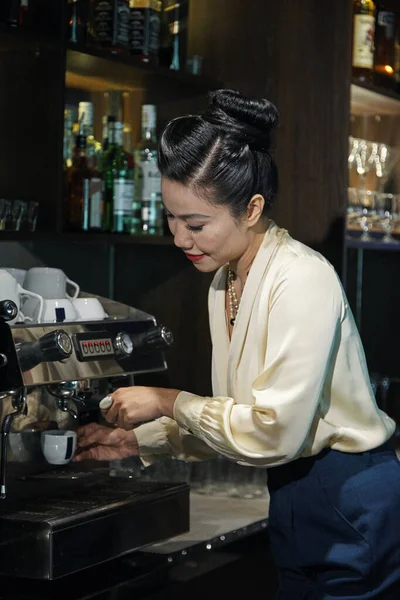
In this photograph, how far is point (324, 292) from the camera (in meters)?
1.64

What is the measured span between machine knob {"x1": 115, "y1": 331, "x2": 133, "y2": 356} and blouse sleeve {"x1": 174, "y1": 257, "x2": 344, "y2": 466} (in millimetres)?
378

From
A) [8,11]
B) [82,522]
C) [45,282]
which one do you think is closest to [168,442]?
[82,522]

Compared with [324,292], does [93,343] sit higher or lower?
lower

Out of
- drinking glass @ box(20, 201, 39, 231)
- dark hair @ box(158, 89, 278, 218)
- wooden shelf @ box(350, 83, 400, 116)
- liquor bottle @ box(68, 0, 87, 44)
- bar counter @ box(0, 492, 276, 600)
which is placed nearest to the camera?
dark hair @ box(158, 89, 278, 218)

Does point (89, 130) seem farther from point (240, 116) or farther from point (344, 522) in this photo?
point (344, 522)

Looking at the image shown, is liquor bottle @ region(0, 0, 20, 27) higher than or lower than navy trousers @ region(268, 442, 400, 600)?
higher

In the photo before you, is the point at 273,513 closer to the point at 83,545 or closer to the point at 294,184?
the point at 83,545

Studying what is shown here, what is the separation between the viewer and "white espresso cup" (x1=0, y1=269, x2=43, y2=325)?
1927 millimetres

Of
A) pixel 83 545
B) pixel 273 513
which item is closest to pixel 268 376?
pixel 273 513

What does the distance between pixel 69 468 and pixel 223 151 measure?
0.77 meters

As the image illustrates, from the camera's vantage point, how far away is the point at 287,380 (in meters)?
1.61

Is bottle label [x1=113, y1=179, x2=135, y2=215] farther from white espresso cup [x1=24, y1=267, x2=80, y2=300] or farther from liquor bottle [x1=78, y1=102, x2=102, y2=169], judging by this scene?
white espresso cup [x1=24, y1=267, x2=80, y2=300]

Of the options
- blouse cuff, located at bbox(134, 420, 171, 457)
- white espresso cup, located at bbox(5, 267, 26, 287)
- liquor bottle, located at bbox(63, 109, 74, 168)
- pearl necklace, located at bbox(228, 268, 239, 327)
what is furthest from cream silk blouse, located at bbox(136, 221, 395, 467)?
liquor bottle, located at bbox(63, 109, 74, 168)

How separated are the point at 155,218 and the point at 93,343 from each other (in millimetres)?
745
